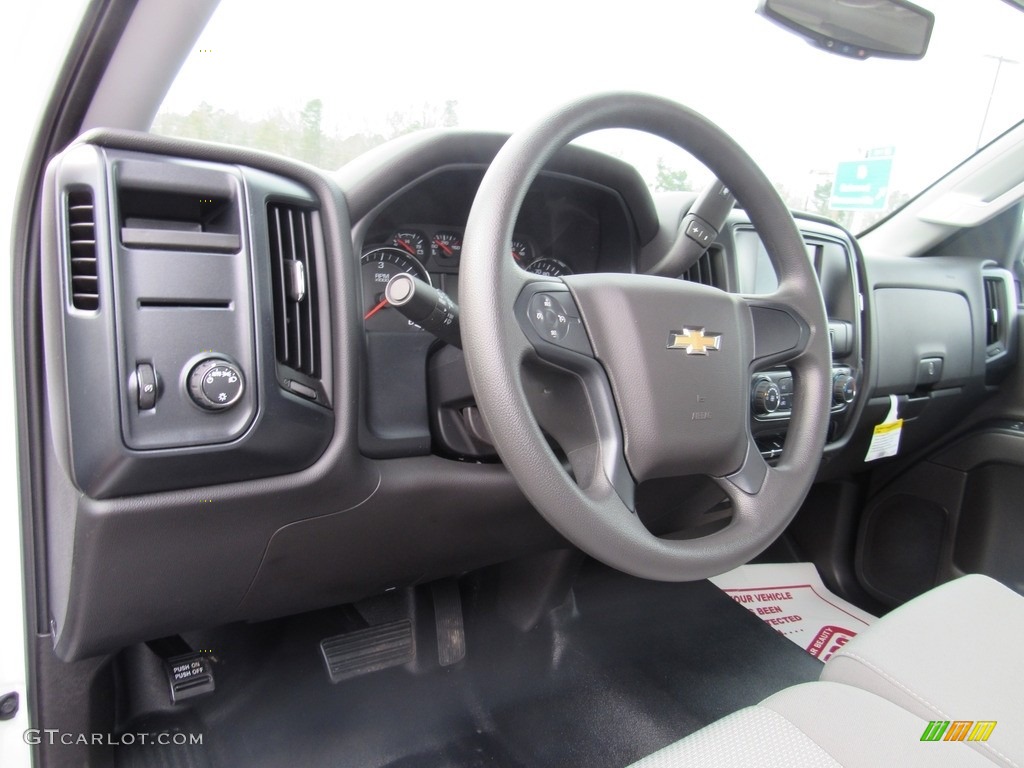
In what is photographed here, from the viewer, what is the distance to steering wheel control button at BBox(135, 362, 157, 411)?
2.66ft

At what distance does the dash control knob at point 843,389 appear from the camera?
1.53 m

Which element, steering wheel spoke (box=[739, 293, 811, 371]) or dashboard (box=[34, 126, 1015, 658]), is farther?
steering wheel spoke (box=[739, 293, 811, 371])

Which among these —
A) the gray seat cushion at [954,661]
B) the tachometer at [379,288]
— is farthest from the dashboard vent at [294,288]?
the gray seat cushion at [954,661]

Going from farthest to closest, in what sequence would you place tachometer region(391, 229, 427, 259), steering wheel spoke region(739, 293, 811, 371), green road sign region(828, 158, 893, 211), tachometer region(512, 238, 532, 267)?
green road sign region(828, 158, 893, 211) → tachometer region(512, 238, 532, 267) → tachometer region(391, 229, 427, 259) → steering wheel spoke region(739, 293, 811, 371)

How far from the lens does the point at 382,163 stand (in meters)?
1.05

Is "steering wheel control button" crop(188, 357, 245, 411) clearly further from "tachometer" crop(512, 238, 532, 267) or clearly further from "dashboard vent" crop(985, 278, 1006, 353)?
"dashboard vent" crop(985, 278, 1006, 353)

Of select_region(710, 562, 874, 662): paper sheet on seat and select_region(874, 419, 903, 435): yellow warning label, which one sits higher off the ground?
select_region(874, 419, 903, 435): yellow warning label

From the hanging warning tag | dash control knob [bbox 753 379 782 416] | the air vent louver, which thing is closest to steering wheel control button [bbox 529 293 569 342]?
dash control knob [bbox 753 379 782 416]

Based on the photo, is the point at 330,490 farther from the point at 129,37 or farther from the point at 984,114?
the point at 984,114

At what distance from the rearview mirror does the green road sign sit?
0.59 metres

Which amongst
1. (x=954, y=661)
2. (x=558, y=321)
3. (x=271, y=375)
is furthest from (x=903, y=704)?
(x=271, y=375)

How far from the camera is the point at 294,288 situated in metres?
0.94

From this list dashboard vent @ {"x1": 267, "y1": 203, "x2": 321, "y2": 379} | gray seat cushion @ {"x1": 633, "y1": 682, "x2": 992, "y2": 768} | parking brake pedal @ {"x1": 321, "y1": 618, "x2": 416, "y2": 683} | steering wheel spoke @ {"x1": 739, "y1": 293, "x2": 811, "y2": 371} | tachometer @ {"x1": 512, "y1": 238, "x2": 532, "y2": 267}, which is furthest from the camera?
parking brake pedal @ {"x1": 321, "y1": 618, "x2": 416, "y2": 683}

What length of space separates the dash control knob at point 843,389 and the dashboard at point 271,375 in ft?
0.70
